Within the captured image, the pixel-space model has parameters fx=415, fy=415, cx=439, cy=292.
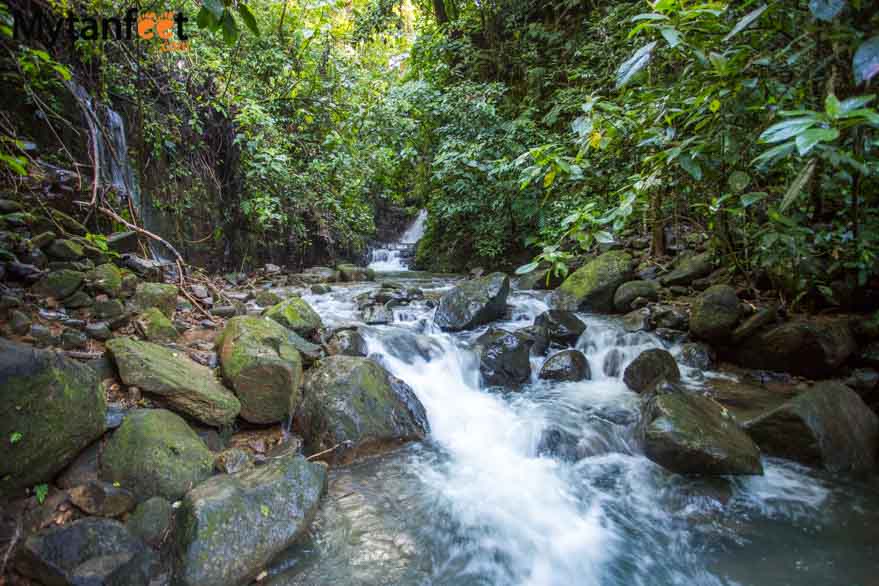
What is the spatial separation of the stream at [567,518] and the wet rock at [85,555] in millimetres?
705

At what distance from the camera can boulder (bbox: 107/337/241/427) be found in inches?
115

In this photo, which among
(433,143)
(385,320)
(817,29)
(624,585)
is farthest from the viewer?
(433,143)

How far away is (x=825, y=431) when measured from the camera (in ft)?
10.9

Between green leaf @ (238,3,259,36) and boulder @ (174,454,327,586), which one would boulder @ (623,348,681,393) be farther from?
green leaf @ (238,3,259,36)

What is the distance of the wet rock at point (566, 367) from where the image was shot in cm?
517

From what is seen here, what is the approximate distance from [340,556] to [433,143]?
10.2m

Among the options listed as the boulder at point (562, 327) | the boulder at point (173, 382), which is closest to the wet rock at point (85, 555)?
the boulder at point (173, 382)

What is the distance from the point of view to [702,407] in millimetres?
3576

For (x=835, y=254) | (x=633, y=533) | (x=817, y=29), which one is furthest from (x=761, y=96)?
(x=633, y=533)

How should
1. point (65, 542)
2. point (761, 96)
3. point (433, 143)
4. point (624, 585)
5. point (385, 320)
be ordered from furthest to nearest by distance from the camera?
point (433, 143), point (385, 320), point (624, 585), point (761, 96), point (65, 542)

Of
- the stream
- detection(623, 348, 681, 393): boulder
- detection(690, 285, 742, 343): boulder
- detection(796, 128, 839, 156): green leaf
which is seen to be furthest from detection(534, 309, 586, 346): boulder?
detection(796, 128, 839, 156): green leaf

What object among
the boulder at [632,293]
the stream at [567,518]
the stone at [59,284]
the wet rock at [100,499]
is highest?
the stone at [59,284]

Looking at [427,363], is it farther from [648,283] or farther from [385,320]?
[648,283]

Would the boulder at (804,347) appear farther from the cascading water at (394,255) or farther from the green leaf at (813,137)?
the cascading water at (394,255)
